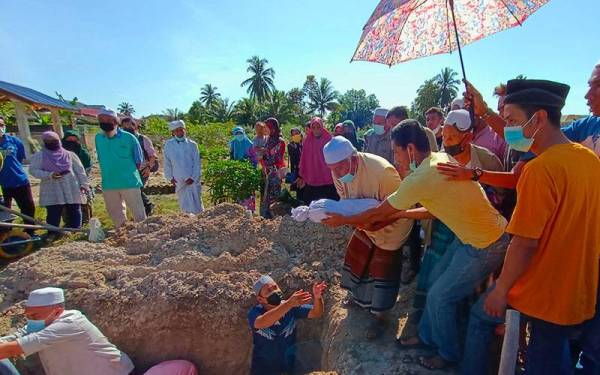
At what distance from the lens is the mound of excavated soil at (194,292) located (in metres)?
3.34

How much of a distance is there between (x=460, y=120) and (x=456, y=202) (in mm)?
774

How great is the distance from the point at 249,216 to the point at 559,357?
345 cm

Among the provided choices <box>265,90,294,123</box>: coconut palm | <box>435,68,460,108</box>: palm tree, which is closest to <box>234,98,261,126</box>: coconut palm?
<box>265,90,294,123</box>: coconut palm

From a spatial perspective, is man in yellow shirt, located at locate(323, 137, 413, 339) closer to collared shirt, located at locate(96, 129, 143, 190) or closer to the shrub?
collared shirt, located at locate(96, 129, 143, 190)

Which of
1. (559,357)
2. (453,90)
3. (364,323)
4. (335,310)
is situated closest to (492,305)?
(559,357)

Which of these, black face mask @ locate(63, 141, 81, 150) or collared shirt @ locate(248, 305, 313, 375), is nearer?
collared shirt @ locate(248, 305, 313, 375)

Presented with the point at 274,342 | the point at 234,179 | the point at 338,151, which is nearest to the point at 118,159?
the point at 234,179

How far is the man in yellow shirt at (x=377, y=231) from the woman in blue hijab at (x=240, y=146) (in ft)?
15.4

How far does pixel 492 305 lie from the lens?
1.69 m

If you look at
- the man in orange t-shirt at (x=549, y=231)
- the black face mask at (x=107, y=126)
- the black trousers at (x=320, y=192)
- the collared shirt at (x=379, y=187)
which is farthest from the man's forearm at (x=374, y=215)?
the black face mask at (x=107, y=126)

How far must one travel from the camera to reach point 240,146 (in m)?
7.26

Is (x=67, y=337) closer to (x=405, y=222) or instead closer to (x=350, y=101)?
(x=405, y=222)

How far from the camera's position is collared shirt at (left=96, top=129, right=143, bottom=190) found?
5094 mm

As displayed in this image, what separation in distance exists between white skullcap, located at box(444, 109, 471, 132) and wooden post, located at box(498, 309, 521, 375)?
1.30 metres
